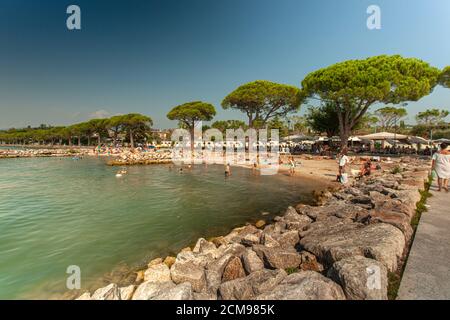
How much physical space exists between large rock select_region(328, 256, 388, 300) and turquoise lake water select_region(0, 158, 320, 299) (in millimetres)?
4863

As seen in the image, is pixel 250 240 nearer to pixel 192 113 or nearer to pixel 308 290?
pixel 308 290

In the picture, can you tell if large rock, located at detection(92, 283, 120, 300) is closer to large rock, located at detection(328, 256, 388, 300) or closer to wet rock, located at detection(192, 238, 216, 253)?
wet rock, located at detection(192, 238, 216, 253)

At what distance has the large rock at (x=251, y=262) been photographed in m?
4.72

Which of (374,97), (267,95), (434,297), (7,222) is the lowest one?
(7,222)

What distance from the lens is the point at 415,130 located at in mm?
55844

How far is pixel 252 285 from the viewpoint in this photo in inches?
153

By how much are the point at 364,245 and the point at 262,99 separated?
3496 cm

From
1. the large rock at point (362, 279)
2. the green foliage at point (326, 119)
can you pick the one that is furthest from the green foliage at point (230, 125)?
the large rock at point (362, 279)

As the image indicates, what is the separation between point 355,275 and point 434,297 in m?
0.90

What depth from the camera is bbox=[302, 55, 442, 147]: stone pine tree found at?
23250 mm

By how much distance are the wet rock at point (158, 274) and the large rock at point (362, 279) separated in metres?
3.56

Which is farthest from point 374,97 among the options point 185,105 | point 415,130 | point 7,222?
point 415,130

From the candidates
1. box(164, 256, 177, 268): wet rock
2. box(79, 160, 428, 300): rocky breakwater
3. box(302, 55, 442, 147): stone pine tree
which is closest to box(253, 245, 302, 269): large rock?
box(79, 160, 428, 300): rocky breakwater
